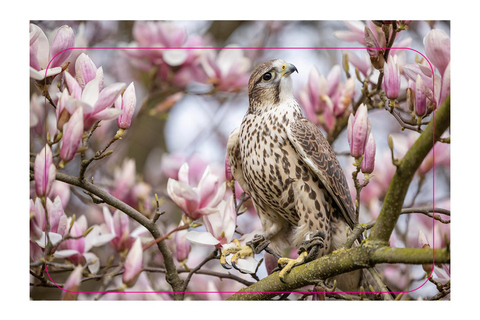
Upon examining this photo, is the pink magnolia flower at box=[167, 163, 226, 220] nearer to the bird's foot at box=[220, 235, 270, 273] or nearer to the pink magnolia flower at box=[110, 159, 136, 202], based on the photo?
the bird's foot at box=[220, 235, 270, 273]

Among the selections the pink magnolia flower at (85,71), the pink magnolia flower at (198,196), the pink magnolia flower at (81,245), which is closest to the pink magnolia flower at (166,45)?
the pink magnolia flower at (85,71)

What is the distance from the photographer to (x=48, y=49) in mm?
1395

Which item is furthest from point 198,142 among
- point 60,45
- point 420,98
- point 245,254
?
point 420,98

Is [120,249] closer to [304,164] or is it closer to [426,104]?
[304,164]

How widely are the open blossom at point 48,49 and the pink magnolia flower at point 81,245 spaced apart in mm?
399

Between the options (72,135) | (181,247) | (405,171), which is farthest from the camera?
(181,247)

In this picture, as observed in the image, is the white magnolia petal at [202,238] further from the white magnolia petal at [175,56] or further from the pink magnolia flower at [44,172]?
the white magnolia petal at [175,56]

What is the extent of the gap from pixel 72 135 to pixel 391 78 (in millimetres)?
775

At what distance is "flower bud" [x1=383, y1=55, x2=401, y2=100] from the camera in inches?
53.7

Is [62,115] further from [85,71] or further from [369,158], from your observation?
[369,158]
